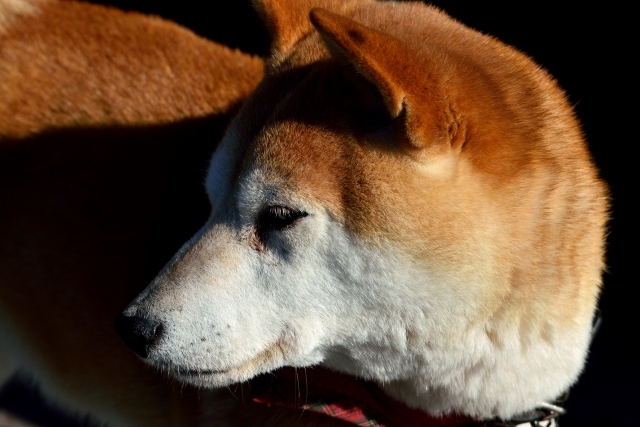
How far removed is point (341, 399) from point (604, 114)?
6.96 ft

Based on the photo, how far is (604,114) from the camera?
3.45m

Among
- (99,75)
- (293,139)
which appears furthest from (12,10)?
(293,139)

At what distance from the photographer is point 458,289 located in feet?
5.65

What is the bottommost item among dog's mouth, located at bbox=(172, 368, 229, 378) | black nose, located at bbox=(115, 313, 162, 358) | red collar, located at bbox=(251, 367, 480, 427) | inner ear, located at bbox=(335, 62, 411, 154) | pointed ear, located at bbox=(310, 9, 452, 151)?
Result: red collar, located at bbox=(251, 367, 480, 427)

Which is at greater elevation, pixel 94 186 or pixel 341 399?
pixel 94 186

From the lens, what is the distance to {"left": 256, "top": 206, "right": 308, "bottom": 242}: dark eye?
172cm

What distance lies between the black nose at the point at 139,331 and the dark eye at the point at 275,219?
1.08 ft

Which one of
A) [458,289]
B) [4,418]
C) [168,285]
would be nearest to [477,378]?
[458,289]

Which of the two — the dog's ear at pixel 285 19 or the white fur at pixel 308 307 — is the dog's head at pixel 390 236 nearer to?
the white fur at pixel 308 307

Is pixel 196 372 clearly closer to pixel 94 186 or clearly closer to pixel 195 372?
pixel 195 372

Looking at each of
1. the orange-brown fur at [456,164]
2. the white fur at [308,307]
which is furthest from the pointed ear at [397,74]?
the white fur at [308,307]

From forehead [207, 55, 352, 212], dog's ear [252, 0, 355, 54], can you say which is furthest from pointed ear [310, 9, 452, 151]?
dog's ear [252, 0, 355, 54]

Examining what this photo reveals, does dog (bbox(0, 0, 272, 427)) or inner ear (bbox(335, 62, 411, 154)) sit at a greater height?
inner ear (bbox(335, 62, 411, 154))

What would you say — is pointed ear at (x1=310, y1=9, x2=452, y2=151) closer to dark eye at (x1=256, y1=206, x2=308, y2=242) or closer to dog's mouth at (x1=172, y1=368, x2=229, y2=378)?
dark eye at (x1=256, y1=206, x2=308, y2=242)
